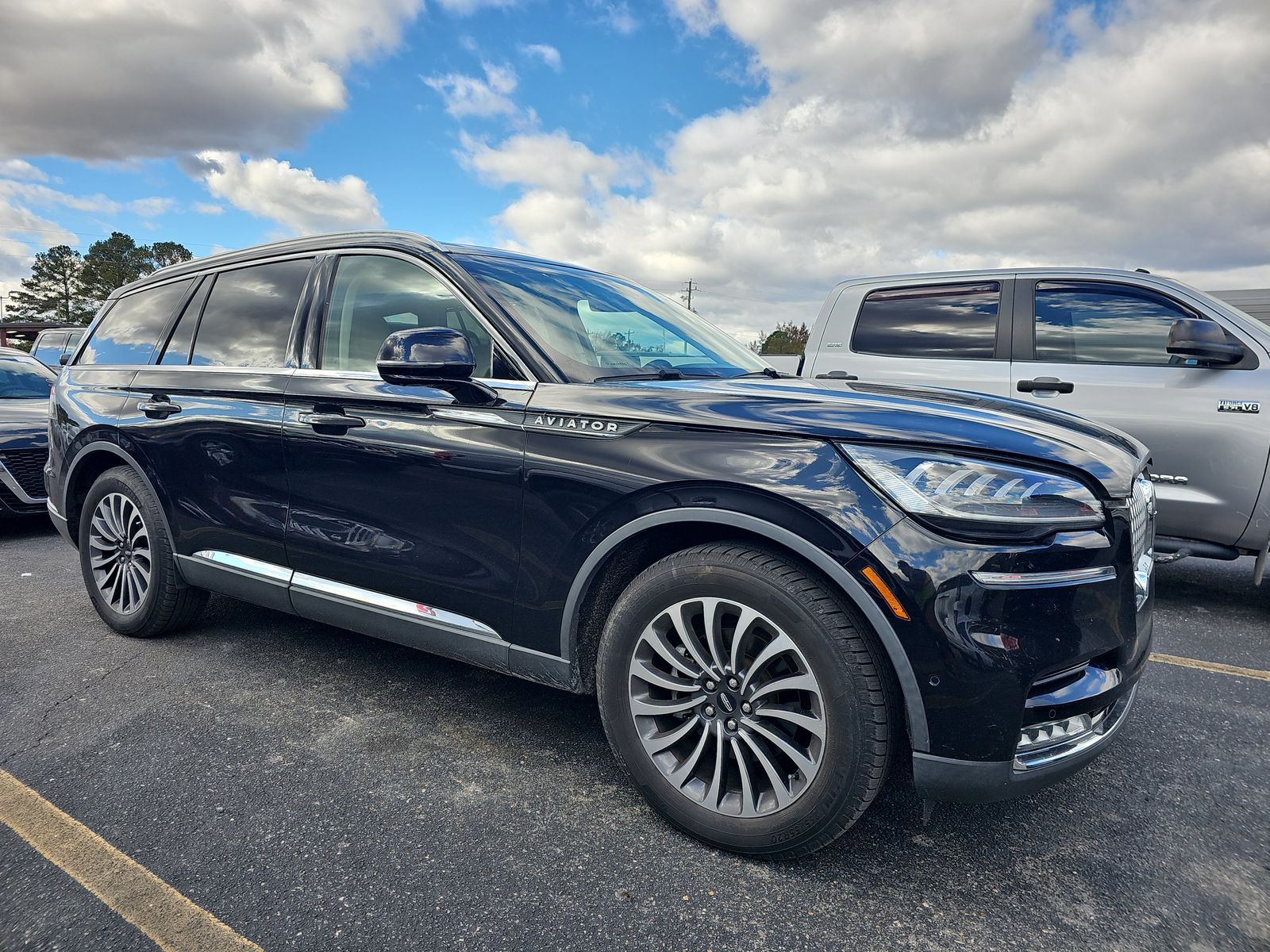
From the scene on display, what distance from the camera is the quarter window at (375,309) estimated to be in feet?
9.12

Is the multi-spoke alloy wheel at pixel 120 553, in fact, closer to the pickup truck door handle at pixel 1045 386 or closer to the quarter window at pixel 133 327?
the quarter window at pixel 133 327

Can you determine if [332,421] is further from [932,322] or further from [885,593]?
[932,322]

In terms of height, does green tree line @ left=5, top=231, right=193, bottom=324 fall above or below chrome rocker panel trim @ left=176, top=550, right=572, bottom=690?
above

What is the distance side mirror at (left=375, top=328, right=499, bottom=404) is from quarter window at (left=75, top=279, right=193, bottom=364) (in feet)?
6.50

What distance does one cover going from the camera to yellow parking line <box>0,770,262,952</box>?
1780 mm

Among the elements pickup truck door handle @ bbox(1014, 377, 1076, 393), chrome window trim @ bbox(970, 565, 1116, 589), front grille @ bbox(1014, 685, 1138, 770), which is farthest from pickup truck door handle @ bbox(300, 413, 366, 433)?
pickup truck door handle @ bbox(1014, 377, 1076, 393)

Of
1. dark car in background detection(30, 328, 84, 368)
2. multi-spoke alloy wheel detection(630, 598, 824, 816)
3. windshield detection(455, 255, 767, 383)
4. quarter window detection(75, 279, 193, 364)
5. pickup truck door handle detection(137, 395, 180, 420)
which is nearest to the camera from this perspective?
multi-spoke alloy wheel detection(630, 598, 824, 816)

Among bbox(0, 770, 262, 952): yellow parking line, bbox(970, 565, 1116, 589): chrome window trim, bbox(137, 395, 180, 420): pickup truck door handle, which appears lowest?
bbox(0, 770, 262, 952): yellow parking line

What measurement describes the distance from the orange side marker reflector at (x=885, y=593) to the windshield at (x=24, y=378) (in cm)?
795

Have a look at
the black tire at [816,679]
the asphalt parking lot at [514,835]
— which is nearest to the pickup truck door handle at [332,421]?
the asphalt parking lot at [514,835]

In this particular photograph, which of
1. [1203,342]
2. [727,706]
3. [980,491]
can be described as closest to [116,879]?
[727,706]

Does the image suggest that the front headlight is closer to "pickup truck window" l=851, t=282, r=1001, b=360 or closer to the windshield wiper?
the windshield wiper

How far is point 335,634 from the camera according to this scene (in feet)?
12.7

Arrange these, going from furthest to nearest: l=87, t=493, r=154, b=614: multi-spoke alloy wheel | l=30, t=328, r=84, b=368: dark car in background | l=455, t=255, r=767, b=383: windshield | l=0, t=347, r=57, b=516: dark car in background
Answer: l=30, t=328, r=84, b=368: dark car in background, l=0, t=347, r=57, b=516: dark car in background, l=87, t=493, r=154, b=614: multi-spoke alloy wheel, l=455, t=255, r=767, b=383: windshield
